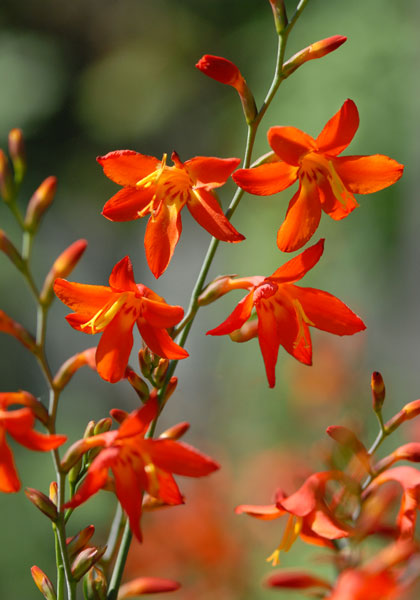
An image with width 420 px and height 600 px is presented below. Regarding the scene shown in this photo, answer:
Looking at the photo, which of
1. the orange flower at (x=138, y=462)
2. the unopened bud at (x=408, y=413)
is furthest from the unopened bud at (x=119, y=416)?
the unopened bud at (x=408, y=413)

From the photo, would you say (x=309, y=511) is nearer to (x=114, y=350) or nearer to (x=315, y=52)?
(x=114, y=350)

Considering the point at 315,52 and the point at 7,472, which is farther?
the point at 315,52

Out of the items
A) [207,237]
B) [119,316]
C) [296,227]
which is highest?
[296,227]

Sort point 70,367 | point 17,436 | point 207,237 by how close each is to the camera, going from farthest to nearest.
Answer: point 207,237
point 70,367
point 17,436

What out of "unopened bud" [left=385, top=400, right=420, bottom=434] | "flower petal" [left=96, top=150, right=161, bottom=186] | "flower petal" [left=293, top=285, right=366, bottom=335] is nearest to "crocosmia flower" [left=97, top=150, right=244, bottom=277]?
"flower petal" [left=96, top=150, right=161, bottom=186]

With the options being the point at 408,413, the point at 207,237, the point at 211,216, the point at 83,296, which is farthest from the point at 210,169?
the point at 207,237

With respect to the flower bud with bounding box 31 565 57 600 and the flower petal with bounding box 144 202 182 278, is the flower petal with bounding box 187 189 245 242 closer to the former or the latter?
the flower petal with bounding box 144 202 182 278

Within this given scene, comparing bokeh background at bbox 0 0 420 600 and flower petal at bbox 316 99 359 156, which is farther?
bokeh background at bbox 0 0 420 600

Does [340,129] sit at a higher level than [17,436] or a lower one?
higher
